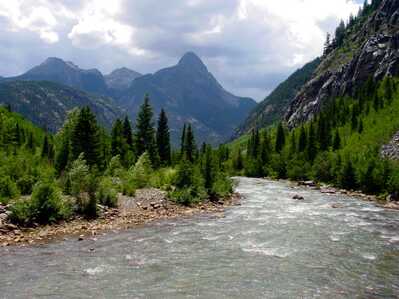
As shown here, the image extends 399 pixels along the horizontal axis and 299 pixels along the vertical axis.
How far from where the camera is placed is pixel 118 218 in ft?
116

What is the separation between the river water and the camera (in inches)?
743

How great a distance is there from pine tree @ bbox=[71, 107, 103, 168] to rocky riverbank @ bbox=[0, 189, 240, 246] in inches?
634

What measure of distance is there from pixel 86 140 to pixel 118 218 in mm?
31655

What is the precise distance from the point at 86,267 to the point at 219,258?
761 centimetres

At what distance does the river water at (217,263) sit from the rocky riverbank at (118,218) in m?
1.56

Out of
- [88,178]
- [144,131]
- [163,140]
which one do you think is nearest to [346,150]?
[163,140]

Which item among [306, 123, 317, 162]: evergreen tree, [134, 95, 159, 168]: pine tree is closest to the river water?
[134, 95, 159, 168]: pine tree

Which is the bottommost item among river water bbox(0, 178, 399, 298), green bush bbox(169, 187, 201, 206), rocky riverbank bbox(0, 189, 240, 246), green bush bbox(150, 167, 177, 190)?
river water bbox(0, 178, 399, 298)

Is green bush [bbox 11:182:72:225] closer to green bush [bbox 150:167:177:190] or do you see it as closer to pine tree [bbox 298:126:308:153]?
green bush [bbox 150:167:177:190]

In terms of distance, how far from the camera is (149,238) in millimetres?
29391

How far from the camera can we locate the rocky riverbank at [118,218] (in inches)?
1100

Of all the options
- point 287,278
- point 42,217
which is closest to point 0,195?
point 42,217

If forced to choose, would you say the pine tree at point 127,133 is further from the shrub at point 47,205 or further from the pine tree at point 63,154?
the shrub at point 47,205

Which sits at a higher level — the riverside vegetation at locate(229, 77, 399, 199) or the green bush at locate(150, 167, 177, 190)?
the riverside vegetation at locate(229, 77, 399, 199)
